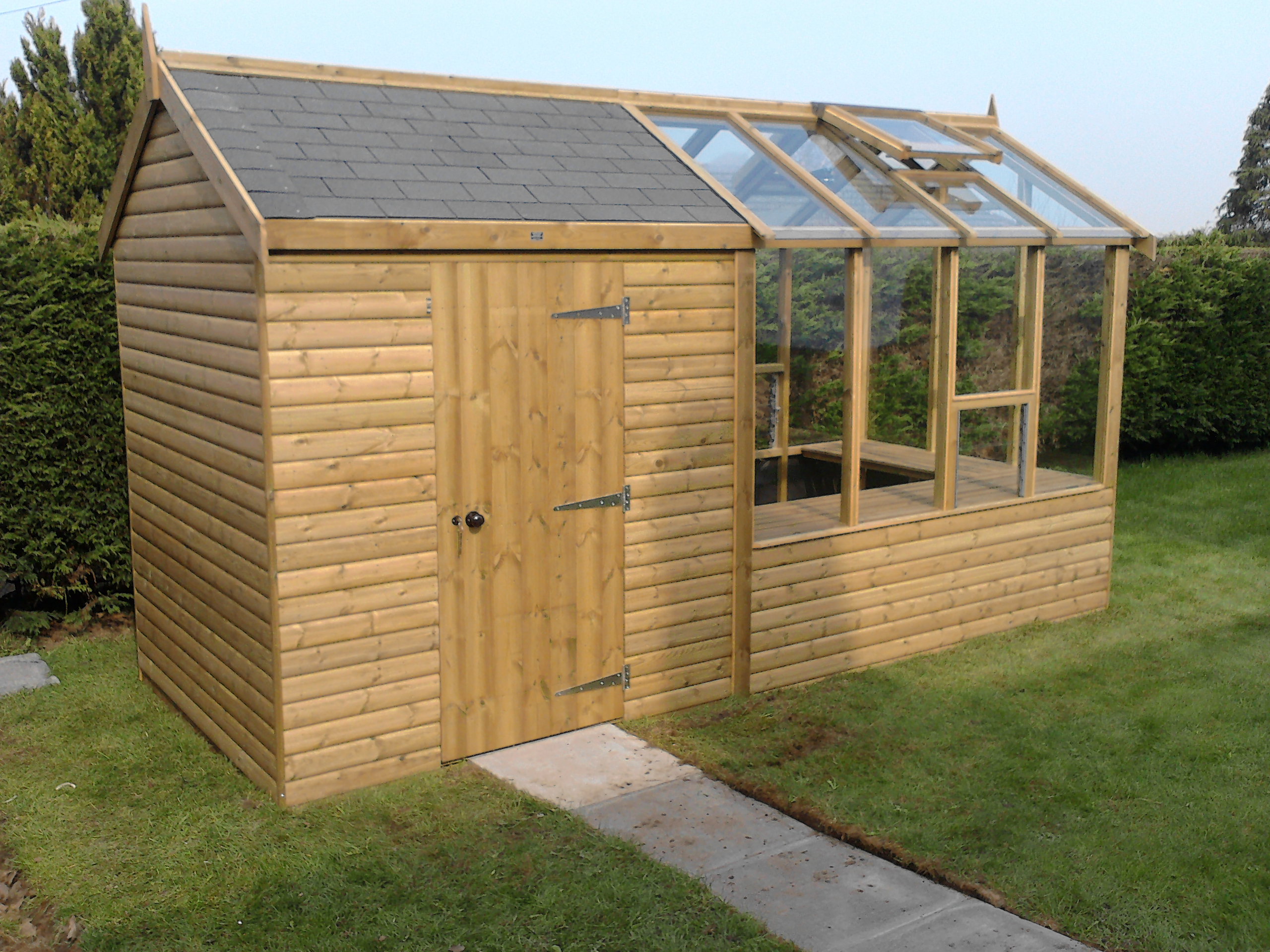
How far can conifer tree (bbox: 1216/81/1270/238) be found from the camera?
32.6 m

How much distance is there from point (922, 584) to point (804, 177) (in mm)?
2505

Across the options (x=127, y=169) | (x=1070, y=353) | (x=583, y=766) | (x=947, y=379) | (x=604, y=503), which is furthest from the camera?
(x=1070, y=353)

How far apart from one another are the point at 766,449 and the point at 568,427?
2.58 meters

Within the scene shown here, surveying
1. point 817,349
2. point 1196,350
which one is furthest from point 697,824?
point 1196,350

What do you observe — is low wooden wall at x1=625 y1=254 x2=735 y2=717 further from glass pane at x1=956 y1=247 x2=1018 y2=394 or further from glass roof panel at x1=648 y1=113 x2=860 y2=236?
glass pane at x1=956 y1=247 x2=1018 y2=394

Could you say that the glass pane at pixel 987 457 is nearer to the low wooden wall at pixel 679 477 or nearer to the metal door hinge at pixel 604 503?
the low wooden wall at pixel 679 477

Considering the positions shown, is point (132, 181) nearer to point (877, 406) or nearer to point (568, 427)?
point (568, 427)

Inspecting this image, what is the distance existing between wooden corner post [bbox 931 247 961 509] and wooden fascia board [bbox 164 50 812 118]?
4.65 feet

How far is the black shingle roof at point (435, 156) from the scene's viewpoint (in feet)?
16.8

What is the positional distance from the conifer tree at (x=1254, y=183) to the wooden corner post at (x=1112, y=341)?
28301mm

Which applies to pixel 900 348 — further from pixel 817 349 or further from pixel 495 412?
pixel 495 412

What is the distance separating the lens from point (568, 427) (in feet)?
18.7

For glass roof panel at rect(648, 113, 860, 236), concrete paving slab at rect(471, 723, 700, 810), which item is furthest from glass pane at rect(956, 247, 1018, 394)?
concrete paving slab at rect(471, 723, 700, 810)

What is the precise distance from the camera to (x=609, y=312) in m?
5.73
